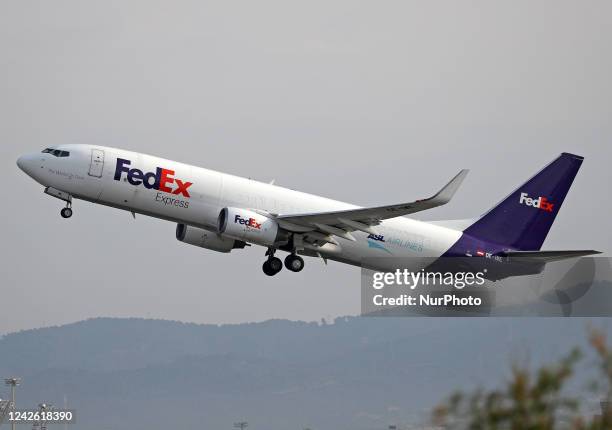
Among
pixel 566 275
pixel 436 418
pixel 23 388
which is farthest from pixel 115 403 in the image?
pixel 436 418

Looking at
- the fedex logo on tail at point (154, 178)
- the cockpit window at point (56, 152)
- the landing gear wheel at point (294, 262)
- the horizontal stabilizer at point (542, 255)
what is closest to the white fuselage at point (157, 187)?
the fedex logo on tail at point (154, 178)

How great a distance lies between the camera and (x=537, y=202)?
5328 cm

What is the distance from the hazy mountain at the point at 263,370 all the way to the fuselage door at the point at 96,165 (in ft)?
50.3

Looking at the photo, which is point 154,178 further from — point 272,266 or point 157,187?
point 272,266

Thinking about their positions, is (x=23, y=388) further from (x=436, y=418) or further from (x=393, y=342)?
(x=436, y=418)

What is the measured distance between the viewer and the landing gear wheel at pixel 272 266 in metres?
45.4

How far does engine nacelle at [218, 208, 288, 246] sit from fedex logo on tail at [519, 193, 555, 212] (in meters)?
14.9

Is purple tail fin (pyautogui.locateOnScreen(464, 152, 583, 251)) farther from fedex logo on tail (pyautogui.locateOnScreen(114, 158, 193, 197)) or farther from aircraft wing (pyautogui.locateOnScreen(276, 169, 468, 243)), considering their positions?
fedex logo on tail (pyautogui.locateOnScreen(114, 158, 193, 197))

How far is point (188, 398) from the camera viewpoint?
8500cm

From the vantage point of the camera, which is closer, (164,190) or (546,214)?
(164,190)

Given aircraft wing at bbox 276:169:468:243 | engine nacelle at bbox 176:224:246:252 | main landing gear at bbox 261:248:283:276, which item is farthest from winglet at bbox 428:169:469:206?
engine nacelle at bbox 176:224:246:252

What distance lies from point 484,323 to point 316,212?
18.1m

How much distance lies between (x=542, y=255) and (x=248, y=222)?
1324 centimetres
